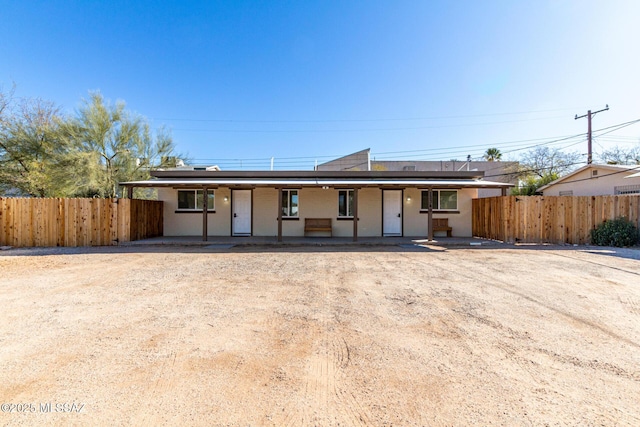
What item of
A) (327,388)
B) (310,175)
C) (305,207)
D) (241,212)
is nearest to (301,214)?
(305,207)

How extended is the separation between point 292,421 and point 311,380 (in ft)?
1.71

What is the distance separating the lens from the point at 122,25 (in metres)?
14.6

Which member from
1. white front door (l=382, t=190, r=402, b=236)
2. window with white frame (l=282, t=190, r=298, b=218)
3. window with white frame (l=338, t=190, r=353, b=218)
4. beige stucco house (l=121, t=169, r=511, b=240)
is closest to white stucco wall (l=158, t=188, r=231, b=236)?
beige stucco house (l=121, t=169, r=511, b=240)

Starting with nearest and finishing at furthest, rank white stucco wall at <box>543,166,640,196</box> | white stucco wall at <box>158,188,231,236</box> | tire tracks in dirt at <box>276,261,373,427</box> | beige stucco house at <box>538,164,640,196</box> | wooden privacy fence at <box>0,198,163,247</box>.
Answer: tire tracks in dirt at <box>276,261,373,427</box> → wooden privacy fence at <box>0,198,163,247</box> → beige stucco house at <box>538,164,640,196</box> → white stucco wall at <box>158,188,231,236</box> → white stucco wall at <box>543,166,640,196</box>

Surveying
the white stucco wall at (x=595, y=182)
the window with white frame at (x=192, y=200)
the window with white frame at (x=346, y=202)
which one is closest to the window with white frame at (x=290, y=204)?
the window with white frame at (x=346, y=202)

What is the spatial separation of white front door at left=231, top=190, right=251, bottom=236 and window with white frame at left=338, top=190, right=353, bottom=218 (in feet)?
13.9

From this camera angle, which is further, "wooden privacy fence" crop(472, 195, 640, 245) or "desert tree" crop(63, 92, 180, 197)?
"desert tree" crop(63, 92, 180, 197)

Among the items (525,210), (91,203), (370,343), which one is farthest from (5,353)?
(525,210)

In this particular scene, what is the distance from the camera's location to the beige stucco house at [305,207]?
43.4 feet

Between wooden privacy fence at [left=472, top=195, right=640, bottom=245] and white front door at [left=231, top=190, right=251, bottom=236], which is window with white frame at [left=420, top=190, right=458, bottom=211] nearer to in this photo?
wooden privacy fence at [left=472, top=195, right=640, bottom=245]

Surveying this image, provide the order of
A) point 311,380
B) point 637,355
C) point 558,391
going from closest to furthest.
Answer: point 558,391 → point 311,380 → point 637,355

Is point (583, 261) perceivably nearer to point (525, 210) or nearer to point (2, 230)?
point (525, 210)

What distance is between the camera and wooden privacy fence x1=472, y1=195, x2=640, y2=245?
10.9 meters

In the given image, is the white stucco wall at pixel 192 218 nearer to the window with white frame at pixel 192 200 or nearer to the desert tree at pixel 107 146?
the window with white frame at pixel 192 200
